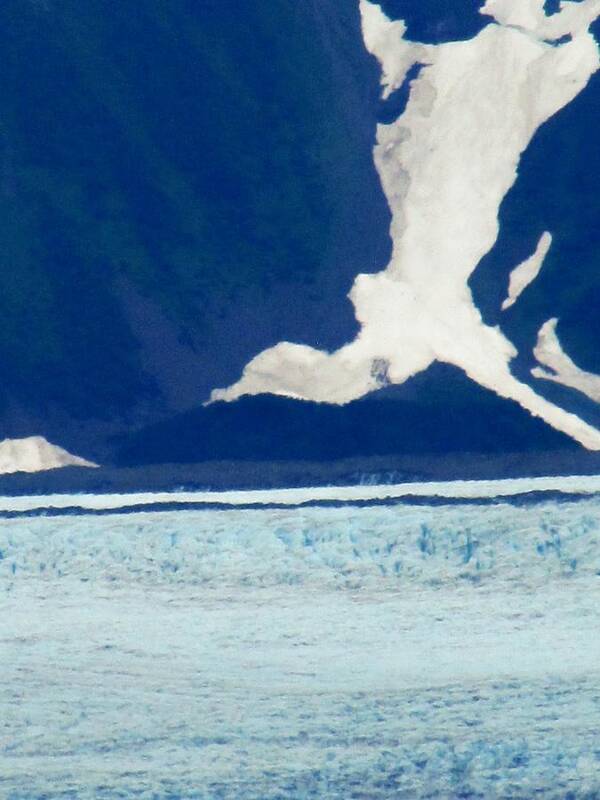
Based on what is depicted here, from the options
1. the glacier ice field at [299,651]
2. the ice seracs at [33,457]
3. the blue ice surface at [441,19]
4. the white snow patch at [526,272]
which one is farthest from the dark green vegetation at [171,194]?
the glacier ice field at [299,651]

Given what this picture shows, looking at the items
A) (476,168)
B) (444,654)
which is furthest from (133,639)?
(476,168)

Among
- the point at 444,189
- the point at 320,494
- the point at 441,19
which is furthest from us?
the point at 441,19

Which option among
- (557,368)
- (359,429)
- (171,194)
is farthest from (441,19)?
(359,429)

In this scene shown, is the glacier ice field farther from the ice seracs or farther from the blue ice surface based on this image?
the blue ice surface

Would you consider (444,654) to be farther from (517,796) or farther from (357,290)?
(357,290)

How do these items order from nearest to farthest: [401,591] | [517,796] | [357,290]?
[517,796]
[401,591]
[357,290]

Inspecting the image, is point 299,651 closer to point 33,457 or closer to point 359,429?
point 359,429

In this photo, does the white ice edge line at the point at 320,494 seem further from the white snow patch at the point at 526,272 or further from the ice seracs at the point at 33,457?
the white snow patch at the point at 526,272
